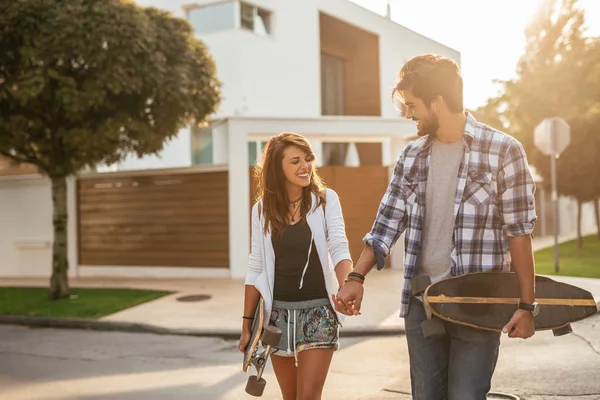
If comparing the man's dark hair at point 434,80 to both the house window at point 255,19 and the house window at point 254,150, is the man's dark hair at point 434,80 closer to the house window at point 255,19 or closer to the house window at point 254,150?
the house window at point 254,150

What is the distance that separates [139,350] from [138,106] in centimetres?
564

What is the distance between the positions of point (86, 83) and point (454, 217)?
32.6ft

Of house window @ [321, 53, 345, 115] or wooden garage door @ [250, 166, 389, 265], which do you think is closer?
wooden garage door @ [250, 166, 389, 265]

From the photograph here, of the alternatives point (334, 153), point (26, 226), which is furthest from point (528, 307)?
point (334, 153)

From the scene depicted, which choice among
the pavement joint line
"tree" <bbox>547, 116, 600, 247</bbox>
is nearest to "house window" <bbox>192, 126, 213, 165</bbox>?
the pavement joint line

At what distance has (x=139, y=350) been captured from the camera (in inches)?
332

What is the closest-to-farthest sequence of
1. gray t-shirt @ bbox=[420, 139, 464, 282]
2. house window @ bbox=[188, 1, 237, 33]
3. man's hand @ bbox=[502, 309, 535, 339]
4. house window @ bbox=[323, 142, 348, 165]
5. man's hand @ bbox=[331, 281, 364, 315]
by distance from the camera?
man's hand @ bbox=[502, 309, 535, 339]
gray t-shirt @ bbox=[420, 139, 464, 282]
man's hand @ bbox=[331, 281, 364, 315]
house window @ bbox=[323, 142, 348, 165]
house window @ bbox=[188, 1, 237, 33]

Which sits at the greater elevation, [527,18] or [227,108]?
[527,18]

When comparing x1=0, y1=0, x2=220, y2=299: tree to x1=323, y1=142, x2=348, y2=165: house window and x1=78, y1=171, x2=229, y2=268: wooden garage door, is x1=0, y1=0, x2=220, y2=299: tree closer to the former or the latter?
x1=78, y1=171, x2=229, y2=268: wooden garage door

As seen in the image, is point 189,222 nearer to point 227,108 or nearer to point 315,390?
point 227,108

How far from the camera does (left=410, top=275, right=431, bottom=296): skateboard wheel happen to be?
2773 mm

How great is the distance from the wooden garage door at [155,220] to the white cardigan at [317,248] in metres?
11.8

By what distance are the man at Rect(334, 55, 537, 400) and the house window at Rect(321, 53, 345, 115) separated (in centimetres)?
2105

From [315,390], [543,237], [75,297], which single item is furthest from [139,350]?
[543,237]
